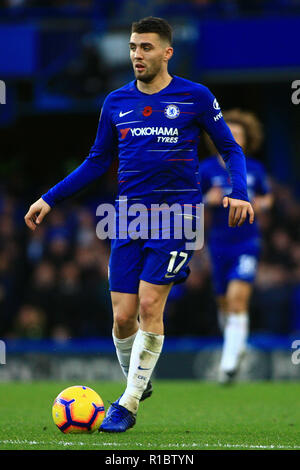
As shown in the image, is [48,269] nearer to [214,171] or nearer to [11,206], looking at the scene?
[11,206]

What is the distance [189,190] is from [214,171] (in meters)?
4.20

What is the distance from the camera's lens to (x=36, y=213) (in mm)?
6473

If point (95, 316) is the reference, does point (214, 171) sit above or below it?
above

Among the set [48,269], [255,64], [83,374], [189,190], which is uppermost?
[255,64]

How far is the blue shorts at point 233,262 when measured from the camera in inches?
410

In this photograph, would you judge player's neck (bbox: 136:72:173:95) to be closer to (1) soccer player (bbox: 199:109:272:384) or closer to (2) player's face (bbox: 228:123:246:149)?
(1) soccer player (bbox: 199:109:272:384)

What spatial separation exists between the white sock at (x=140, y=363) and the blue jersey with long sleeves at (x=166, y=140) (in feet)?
2.88

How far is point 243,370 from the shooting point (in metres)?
12.4

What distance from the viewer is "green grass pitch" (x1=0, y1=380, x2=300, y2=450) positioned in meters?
5.62

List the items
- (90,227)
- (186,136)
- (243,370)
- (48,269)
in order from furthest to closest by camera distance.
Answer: (90,227) < (48,269) < (243,370) < (186,136)

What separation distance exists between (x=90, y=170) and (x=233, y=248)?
412 cm

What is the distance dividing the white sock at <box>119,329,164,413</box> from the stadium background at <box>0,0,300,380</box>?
5984mm

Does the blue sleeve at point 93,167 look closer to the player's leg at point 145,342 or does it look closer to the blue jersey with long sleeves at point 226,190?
the player's leg at point 145,342

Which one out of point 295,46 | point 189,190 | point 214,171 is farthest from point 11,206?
point 189,190
